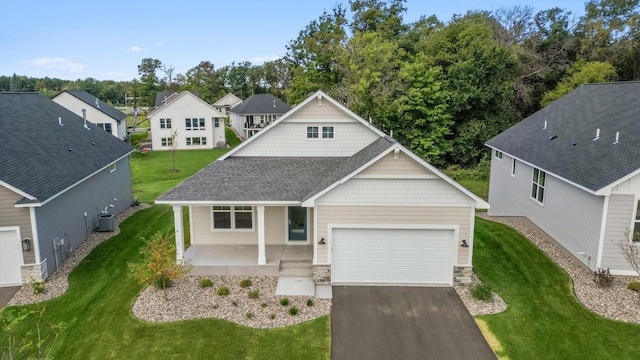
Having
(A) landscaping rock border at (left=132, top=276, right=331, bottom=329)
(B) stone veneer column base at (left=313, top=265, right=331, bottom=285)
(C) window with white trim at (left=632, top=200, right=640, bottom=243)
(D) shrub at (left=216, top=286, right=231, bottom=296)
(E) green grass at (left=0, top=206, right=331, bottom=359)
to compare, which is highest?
(C) window with white trim at (left=632, top=200, right=640, bottom=243)

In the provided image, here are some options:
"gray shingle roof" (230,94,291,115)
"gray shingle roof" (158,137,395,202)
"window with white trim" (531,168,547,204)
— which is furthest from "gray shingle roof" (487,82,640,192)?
"gray shingle roof" (230,94,291,115)

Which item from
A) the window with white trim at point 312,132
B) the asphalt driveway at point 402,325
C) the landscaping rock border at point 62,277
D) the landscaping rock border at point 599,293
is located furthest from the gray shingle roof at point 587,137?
the landscaping rock border at point 62,277

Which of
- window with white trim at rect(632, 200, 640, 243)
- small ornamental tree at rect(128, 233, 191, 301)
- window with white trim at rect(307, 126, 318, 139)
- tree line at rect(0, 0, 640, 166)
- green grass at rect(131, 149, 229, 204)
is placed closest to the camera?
small ornamental tree at rect(128, 233, 191, 301)

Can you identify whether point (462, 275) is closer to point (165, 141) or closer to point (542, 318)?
point (542, 318)

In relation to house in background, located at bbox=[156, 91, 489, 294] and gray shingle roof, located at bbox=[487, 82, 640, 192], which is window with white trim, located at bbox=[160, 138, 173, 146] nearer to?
house in background, located at bbox=[156, 91, 489, 294]

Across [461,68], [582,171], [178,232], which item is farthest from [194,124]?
[582,171]

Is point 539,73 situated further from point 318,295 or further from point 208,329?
point 208,329
